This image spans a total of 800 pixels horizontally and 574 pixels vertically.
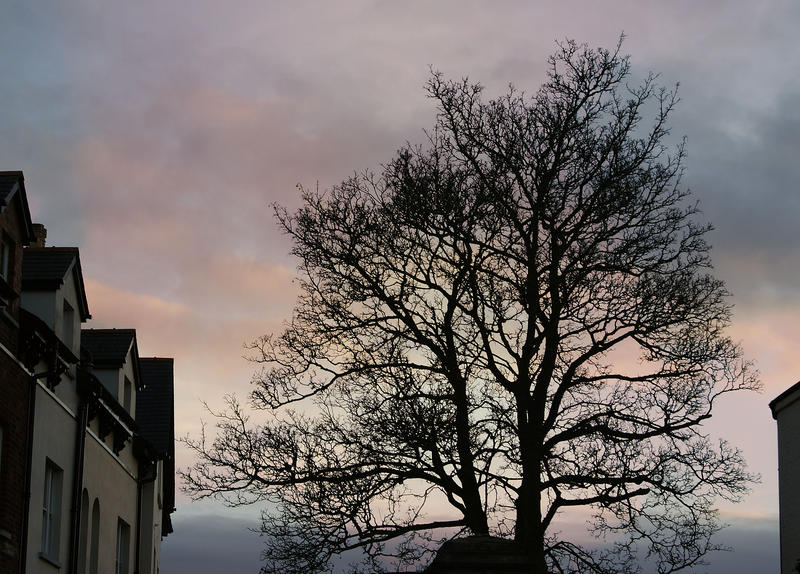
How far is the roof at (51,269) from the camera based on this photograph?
64.8ft

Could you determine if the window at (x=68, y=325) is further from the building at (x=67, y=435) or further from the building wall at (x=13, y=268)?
the building wall at (x=13, y=268)

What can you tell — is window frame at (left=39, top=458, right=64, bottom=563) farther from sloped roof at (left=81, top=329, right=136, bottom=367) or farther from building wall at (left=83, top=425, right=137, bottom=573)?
sloped roof at (left=81, top=329, right=136, bottom=367)

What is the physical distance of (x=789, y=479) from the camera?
22.5m

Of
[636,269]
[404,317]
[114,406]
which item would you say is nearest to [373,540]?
[404,317]

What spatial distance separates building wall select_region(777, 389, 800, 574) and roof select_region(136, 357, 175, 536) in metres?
15.2

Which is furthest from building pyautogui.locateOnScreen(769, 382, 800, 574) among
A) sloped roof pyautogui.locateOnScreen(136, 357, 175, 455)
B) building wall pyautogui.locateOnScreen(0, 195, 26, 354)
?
sloped roof pyautogui.locateOnScreen(136, 357, 175, 455)

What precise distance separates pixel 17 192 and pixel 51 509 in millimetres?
5594

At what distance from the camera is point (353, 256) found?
23.3 m

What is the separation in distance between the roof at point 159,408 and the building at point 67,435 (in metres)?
2.84

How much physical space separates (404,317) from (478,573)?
1186 centimetres

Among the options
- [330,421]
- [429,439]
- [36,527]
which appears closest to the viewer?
[36,527]

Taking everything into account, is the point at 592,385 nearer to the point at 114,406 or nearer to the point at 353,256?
the point at 353,256

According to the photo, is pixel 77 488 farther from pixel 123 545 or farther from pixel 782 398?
pixel 782 398

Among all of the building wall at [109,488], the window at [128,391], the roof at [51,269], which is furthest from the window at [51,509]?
the window at [128,391]
